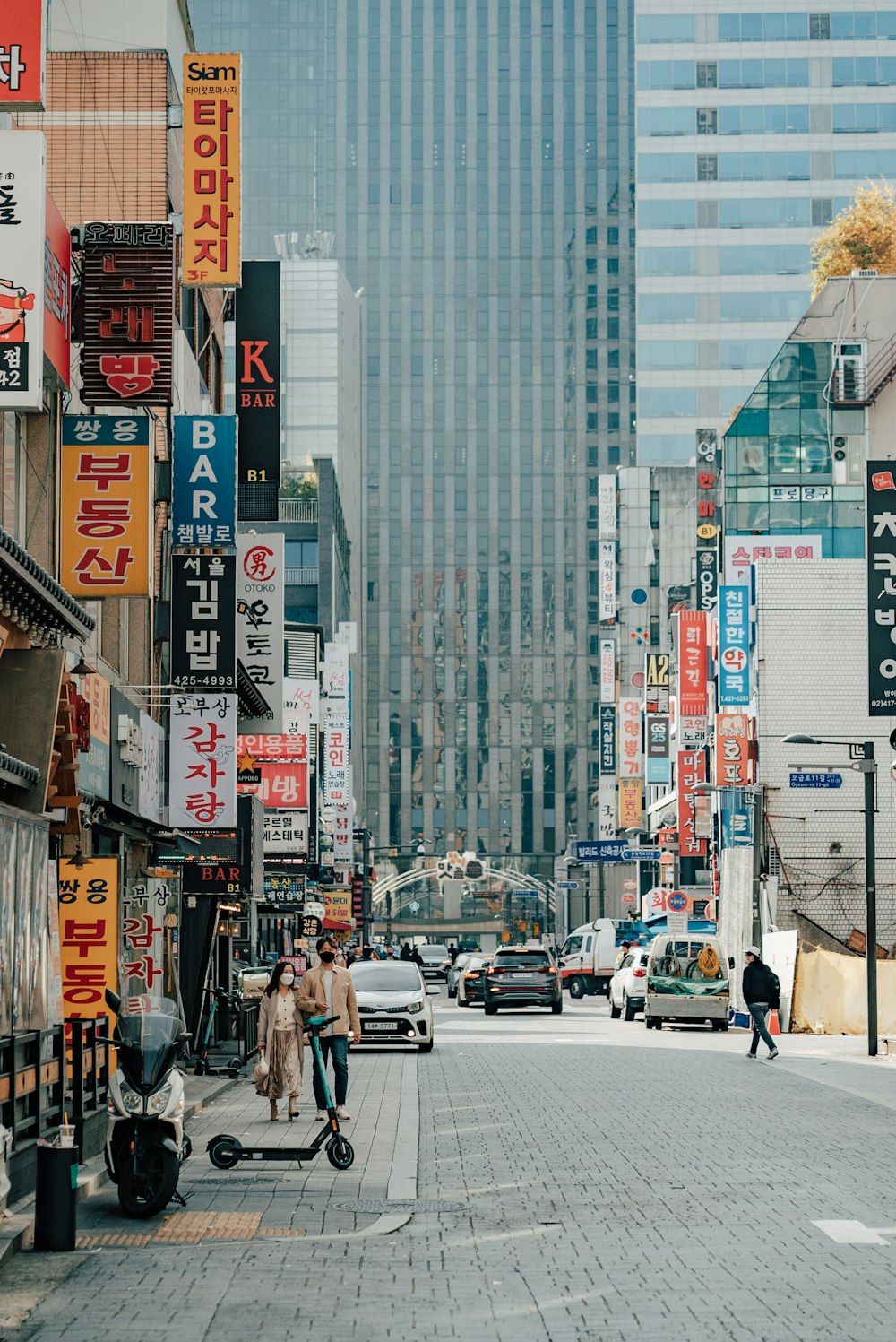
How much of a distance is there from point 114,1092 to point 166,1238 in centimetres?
136

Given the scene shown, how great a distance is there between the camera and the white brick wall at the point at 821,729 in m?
49.2

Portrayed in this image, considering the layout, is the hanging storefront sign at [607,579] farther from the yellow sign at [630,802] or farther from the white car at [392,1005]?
the white car at [392,1005]

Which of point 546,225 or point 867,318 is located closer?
point 867,318

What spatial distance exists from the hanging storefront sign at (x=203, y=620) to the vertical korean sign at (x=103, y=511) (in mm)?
6111

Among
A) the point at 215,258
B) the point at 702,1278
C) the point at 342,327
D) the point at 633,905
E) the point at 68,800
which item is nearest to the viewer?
the point at 702,1278

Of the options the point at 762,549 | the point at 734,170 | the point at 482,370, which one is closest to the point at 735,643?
the point at 762,549

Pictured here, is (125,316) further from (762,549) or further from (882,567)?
(762,549)

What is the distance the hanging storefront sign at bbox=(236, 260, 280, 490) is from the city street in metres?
11.9

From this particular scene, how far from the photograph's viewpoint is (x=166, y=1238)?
40.9ft

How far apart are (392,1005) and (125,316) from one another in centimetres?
1401

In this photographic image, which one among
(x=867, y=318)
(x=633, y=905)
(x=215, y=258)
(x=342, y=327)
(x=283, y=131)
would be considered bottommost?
(x=633, y=905)

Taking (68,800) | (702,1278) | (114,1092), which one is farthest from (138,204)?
(702,1278)

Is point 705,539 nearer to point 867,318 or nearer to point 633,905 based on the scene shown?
point 867,318

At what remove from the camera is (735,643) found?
52906 millimetres
